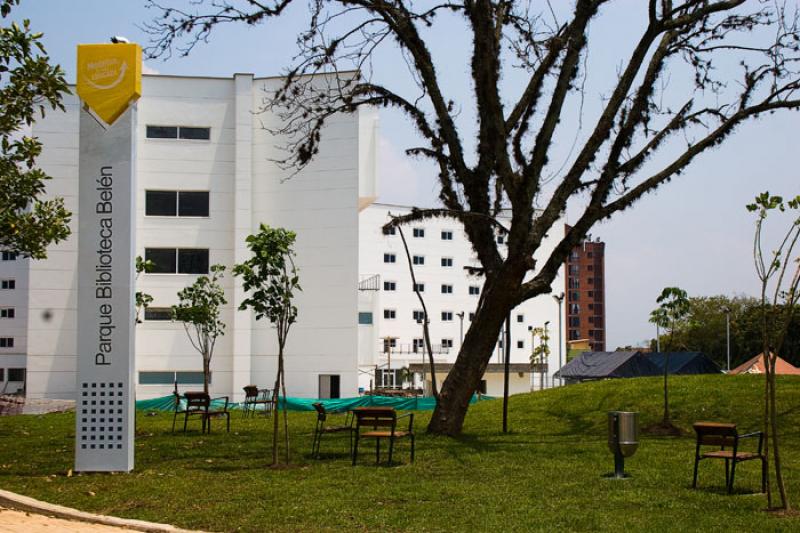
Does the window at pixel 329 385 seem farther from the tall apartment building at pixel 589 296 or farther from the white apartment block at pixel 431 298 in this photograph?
the tall apartment building at pixel 589 296

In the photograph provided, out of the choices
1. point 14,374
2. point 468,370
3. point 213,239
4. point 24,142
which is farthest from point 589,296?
point 24,142

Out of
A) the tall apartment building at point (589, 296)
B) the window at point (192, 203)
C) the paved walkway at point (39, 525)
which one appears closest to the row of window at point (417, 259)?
the window at point (192, 203)

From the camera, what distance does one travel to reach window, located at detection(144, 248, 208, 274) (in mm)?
42688

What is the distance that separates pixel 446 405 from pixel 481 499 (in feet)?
23.4

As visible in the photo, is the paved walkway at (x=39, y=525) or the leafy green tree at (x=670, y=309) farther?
the leafy green tree at (x=670, y=309)

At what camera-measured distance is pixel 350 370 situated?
141 feet

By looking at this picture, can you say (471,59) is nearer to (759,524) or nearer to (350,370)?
(759,524)

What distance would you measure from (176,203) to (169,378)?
27.9 feet

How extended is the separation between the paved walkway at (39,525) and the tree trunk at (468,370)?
9.33 m

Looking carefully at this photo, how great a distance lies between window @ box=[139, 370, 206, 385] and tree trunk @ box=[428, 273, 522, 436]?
2680 cm

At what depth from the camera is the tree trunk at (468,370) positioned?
58.2 ft

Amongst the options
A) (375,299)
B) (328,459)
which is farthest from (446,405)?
(375,299)

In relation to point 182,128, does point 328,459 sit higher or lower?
lower

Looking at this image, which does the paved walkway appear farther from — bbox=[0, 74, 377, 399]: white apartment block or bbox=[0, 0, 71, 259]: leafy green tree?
bbox=[0, 74, 377, 399]: white apartment block
